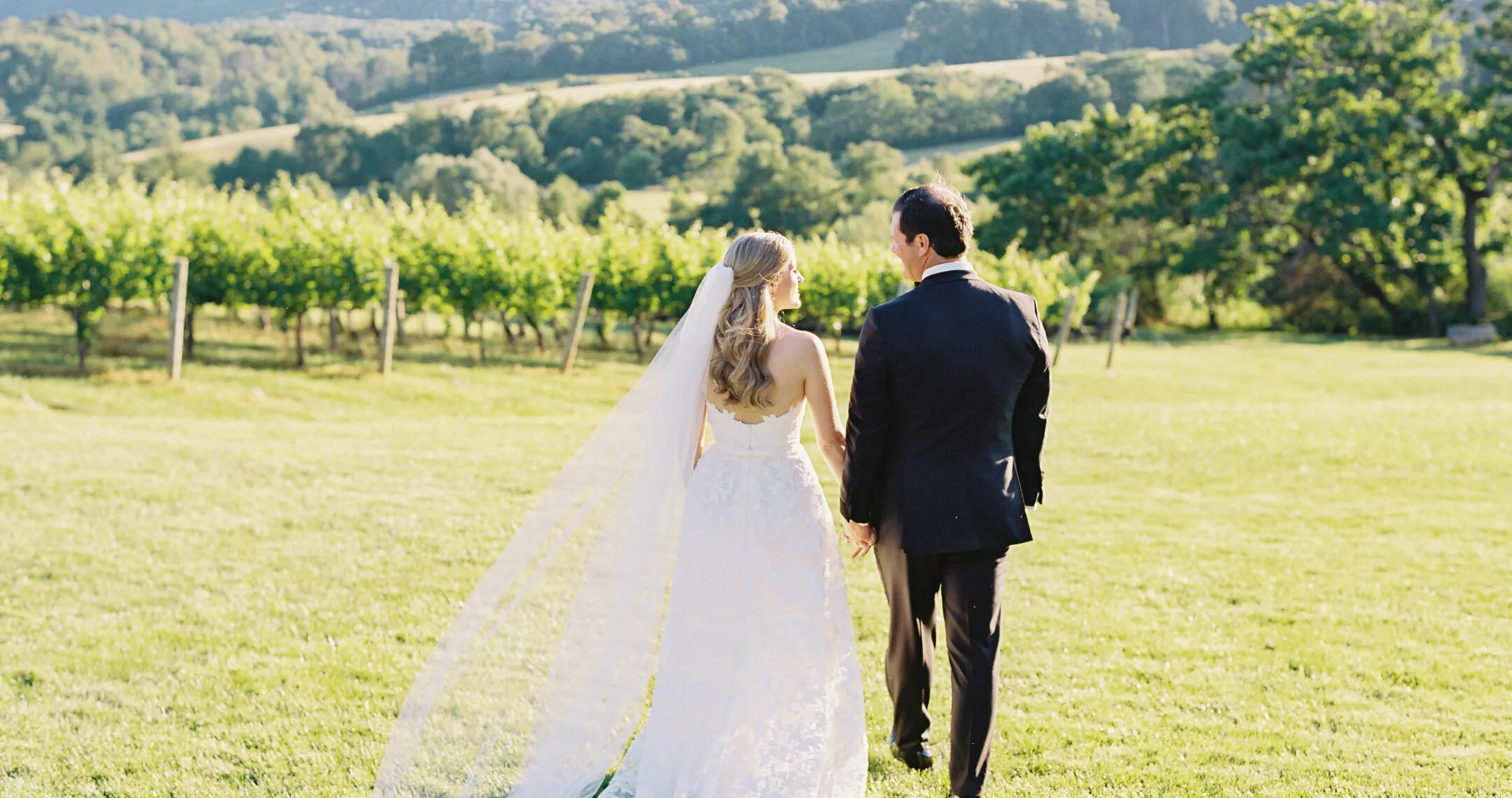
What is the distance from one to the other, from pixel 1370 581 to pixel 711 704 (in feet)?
17.5

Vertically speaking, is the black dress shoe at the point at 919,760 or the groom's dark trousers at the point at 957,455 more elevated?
the groom's dark trousers at the point at 957,455

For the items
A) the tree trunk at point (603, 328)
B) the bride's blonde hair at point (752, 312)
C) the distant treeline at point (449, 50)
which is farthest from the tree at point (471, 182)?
the bride's blonde hair at point (752, 312)

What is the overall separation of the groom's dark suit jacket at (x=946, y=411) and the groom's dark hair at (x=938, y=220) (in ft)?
0.33

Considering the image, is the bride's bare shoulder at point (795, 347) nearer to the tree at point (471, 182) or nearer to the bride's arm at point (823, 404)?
the bride's arm at point (823, 404)

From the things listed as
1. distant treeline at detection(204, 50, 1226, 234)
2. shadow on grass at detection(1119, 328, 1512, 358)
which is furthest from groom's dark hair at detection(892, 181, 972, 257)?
distant treeline at detection(204, 50, 1226, 234)

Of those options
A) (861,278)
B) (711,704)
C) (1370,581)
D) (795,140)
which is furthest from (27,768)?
(795,140)

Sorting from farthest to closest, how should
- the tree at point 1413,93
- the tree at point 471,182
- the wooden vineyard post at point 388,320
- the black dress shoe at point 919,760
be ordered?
the tree at point 471,182 < the tree at point 1413,93 < the wooden vineyard post at point 388,320 < the black dress shoe at point 919,760

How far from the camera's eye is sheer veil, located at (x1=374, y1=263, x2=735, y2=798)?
12.4 ft

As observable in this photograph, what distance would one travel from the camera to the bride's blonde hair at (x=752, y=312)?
3.52m

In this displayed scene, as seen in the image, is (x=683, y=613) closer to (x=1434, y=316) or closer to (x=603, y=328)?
(x=603, y=328)

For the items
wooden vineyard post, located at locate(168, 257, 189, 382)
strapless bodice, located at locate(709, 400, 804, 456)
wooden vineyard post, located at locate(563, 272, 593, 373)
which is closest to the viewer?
strapless bodice, located at locate(709, 400, 804, 456)

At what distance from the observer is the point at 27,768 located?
410cm

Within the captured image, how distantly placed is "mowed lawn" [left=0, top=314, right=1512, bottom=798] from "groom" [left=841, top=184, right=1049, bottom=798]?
712 mm

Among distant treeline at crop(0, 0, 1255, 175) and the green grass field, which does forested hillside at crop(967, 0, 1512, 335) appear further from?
the green grass field
